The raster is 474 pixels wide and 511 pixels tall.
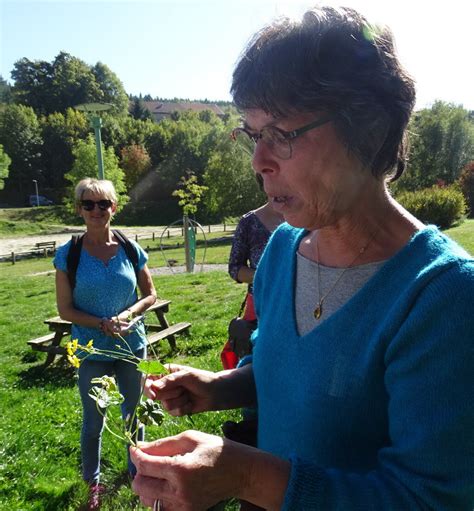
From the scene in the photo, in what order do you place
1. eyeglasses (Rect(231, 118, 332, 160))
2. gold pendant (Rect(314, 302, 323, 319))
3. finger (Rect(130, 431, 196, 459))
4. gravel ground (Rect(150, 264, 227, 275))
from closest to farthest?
1. finger (Rect(130, 431, 196, 459))
2. eyeglasses (Rect(231, 118, 332, 160))
3. gold pendant (Rect(314, 302, 323, 319))
4. gravel ground (Rect(150, 264, 227, 275))

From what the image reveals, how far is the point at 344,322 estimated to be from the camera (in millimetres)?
1331

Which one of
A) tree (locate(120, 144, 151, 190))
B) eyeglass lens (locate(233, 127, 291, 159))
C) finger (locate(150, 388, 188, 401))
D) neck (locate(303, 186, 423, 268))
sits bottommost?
finger (locate(150, 388, 188, 401))

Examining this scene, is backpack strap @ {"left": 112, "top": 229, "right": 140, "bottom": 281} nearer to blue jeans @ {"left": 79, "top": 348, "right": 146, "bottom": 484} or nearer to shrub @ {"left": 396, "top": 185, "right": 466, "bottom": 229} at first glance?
blue jeans @ {"left": 79, "top": 348, "right": 146, "bottom": 484}

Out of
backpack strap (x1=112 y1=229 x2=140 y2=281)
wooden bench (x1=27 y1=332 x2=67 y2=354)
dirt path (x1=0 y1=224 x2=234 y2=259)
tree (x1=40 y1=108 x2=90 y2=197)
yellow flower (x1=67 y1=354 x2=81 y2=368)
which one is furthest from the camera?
tree (x1=40 y1=108 x2=90 y2=197)

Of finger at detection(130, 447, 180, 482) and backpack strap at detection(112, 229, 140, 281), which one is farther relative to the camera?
backpack strap at detection(112, 229, 140, 281)

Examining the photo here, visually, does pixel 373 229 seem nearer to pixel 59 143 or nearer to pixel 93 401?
pixel 93 401

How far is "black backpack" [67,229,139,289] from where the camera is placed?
11.8ft

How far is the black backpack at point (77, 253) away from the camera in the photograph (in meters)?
3.60

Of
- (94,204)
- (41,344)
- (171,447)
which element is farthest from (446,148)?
(171,447)

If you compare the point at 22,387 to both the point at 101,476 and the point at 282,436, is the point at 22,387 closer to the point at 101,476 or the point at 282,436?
the point at 101,476

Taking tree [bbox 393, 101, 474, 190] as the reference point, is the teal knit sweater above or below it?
below

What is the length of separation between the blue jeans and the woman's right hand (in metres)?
1.91

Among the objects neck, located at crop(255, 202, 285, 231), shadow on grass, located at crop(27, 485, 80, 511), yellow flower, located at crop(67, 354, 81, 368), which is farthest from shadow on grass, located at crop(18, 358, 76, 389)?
yellow flower, located at crop(67, 354, 81, 368)

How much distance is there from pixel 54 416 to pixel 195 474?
4561 mm
